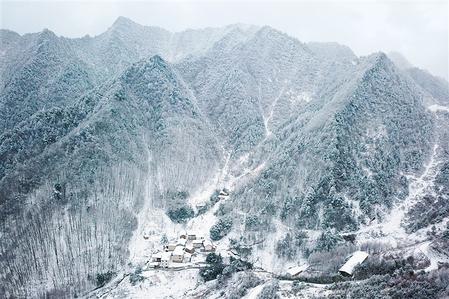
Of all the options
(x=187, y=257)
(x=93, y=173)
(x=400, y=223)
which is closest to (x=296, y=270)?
(x=187, y=257)


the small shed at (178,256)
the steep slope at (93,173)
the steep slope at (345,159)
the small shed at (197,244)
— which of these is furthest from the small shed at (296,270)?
the steep slope at (93,173)

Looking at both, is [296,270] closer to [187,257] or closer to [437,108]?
[187,257]

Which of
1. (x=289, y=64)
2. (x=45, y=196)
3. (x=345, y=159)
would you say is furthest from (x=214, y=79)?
(x=45, y=196)

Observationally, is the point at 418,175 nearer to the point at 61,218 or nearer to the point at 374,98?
the point at 374,98

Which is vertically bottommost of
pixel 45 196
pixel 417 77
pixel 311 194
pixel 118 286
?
pixel 118 286

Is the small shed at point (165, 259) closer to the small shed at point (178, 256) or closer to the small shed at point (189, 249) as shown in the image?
the small shed at point (178, 256)

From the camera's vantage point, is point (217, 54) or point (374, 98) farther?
point (217, 54)

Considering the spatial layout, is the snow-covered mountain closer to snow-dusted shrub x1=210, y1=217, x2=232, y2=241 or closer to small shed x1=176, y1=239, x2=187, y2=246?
snow-dusted shrub x1=210, y1=217, x2=232, y2=241
